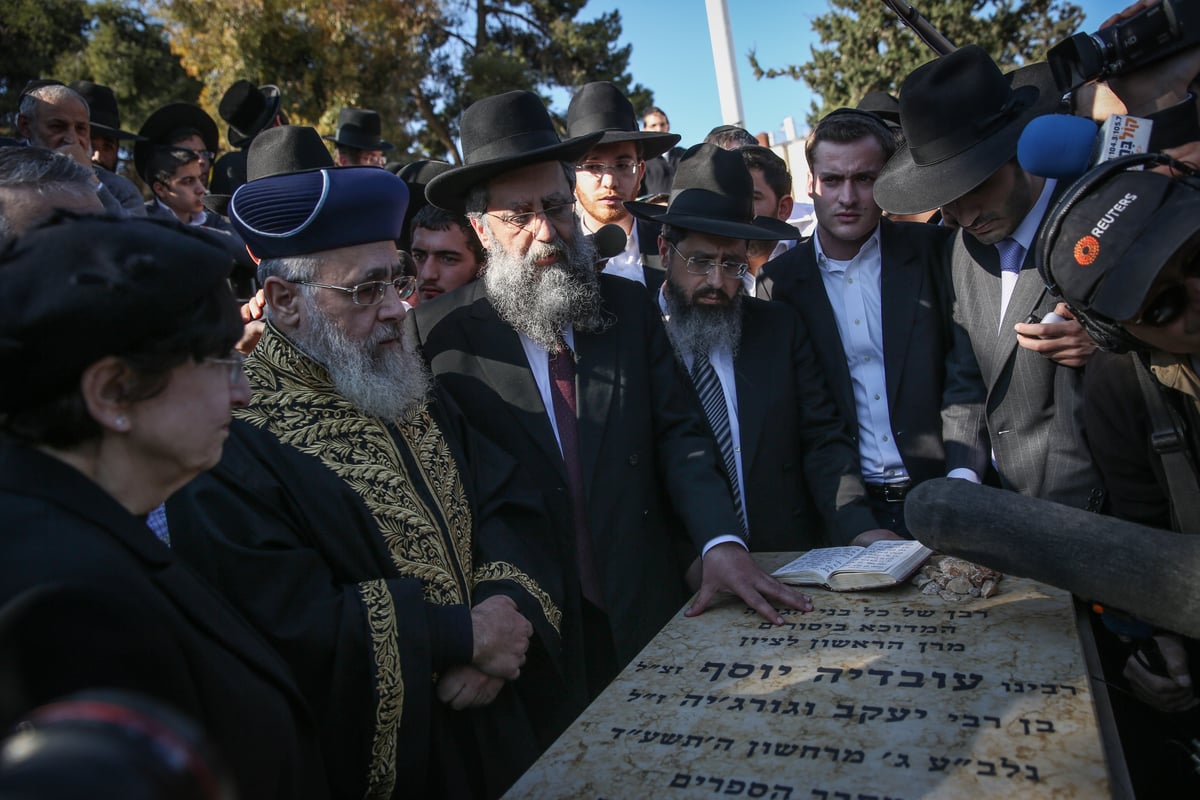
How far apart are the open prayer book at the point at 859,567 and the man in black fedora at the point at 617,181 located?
213 centimetres

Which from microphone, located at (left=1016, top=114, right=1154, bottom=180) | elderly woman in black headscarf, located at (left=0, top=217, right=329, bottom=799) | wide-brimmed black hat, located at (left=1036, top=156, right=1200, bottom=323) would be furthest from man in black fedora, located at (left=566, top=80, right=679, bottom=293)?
elderly woman in black headscarf, located at (left=0, top=217, right=329, bottom=799)

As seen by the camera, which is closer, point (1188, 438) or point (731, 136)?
point (1188, 438)

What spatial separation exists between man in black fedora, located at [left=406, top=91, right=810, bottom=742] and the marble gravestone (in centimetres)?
57

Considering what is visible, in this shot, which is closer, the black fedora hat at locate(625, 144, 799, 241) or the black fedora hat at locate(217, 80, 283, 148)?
Result: the black fedora hat at locate(625, 144, 799, 241)

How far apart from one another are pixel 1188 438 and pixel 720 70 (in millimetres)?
11487

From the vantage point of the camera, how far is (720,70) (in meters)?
12.5

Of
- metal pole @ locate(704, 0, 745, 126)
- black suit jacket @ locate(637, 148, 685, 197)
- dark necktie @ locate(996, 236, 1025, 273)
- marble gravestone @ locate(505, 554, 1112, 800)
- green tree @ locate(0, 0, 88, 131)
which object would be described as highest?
green tree @ locate(0, 0, 88, 131)

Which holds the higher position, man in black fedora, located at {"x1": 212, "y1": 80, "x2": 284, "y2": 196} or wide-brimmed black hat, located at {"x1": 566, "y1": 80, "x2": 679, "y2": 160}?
man in black fedora, located at {"x1": 212, "y1": 80, "x2": 284, "y2": 196}

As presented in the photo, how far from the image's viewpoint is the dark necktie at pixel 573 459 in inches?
116

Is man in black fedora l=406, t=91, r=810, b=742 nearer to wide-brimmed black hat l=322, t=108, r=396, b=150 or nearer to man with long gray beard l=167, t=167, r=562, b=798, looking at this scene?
man with long gray beard l=167, t=167, r=562, b=798

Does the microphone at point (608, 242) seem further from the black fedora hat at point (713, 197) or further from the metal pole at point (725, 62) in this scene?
the metal pole at point (725, 62)

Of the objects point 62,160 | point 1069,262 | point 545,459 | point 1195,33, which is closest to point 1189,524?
point 1069,262

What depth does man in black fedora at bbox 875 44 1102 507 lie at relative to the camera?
2.98 meters

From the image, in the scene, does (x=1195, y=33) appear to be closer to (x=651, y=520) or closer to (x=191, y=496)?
(x=651, y=520)
